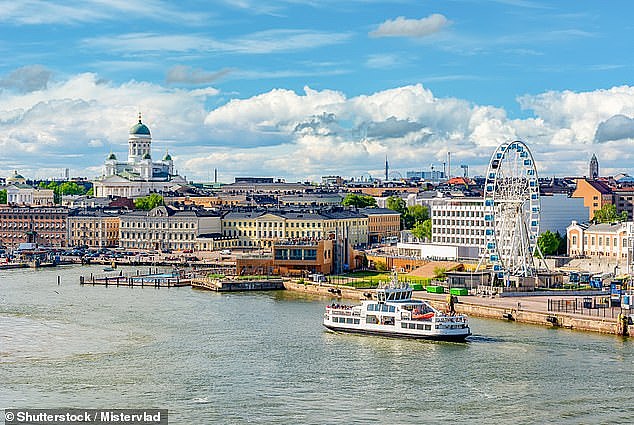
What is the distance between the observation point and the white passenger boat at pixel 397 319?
3550 cm

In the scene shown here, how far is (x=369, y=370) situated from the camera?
30906 millimetres

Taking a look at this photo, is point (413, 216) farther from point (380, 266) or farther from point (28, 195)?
point (28, 195)

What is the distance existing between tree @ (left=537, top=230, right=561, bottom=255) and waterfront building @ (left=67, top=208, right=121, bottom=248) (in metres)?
32.5

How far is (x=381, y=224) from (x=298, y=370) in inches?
2380

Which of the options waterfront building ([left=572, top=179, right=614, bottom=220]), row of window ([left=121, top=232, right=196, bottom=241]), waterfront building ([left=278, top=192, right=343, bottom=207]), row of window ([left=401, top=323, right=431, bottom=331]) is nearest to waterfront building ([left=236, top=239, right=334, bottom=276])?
row of window ([left=401, top=323, right=431, bottom=331])

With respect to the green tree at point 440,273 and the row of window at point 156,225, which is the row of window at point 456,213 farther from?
the row of window at point 156,225

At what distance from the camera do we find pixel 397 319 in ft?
121

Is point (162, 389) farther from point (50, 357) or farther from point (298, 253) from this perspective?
point (298, 253)

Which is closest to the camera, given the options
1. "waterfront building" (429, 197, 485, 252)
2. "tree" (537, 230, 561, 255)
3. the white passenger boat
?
the white passenger boat

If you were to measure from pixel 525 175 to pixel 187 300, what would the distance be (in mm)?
14987

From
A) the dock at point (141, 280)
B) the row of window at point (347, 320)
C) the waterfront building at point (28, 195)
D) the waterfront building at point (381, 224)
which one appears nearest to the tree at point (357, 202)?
the waterfront building at point (381, 224)

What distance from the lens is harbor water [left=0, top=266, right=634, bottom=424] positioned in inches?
1035

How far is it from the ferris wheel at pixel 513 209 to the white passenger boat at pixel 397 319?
43.3 feet

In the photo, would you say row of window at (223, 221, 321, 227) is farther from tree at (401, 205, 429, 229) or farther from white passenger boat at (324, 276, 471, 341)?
white passenger boat at (324, 276, 471, 341)
